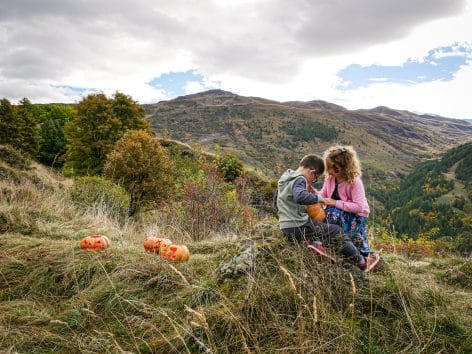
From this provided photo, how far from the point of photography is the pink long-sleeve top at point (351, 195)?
12.1ft

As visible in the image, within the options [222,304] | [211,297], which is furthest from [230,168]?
[222,304]

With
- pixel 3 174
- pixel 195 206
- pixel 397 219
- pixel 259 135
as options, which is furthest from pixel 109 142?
pixel 259 135

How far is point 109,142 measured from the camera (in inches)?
1003

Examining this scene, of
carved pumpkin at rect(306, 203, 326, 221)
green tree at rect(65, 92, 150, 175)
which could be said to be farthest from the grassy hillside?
green tree at rect(65, 92, 150, 175)

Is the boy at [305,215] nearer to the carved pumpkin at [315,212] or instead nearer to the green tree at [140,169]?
the carved pumpkin at [315,212]

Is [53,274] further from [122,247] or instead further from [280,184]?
[280,184]

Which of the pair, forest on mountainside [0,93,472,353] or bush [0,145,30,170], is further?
bush [0,145,30,170]

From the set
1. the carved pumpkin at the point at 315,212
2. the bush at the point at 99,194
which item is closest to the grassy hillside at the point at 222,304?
the carved pumpkin at the point at 315,212

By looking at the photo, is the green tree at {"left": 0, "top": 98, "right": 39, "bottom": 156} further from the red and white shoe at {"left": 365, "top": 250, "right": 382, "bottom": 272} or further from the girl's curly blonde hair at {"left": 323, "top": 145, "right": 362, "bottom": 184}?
the red and white shoe at {"left": 365, "top": 250, "right": 382, "bottom": 272}

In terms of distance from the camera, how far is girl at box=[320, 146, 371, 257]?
370 cm

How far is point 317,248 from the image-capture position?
10.6 feet

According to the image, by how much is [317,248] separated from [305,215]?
1.40 ft

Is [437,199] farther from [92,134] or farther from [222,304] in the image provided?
[222,304]

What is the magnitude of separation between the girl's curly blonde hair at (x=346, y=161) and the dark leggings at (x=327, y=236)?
2.31 ft
